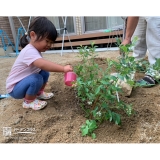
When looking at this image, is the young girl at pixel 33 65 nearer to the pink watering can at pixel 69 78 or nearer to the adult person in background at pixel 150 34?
the pink watering can at pixel 69 78

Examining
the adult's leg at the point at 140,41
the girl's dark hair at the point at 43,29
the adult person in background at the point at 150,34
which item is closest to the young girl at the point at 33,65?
the girl's dark hair at the point at 43,29

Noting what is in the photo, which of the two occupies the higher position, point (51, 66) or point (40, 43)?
point (40, 43)

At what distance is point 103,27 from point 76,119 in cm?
242

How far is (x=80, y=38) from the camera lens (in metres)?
3.23

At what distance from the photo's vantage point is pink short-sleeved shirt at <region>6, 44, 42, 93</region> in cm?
110

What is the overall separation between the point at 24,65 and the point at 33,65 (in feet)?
0.19

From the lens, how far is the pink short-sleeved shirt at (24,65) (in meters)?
1.10

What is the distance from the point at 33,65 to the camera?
1177mm

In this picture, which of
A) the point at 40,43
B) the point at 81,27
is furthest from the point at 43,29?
the point at 81,27

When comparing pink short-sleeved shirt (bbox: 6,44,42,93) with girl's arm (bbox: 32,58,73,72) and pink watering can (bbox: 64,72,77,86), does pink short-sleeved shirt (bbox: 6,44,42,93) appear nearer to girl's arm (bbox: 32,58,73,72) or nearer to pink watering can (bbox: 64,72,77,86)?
girl's arm (bbox: 32,58,73,72)

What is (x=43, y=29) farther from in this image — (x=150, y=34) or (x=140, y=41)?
(x=140, y=41)

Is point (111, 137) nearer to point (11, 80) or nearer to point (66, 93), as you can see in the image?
point (66, 93)

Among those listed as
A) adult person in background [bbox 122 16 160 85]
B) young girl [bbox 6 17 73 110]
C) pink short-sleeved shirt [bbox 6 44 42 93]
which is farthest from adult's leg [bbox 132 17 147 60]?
pink short-sleeved shirt [bbox 6 44 42 93]

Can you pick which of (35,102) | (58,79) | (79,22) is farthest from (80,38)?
(35,102)
